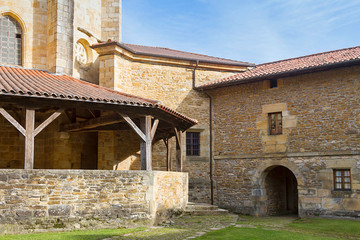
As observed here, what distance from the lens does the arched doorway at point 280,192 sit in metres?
17.0

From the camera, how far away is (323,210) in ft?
47.9

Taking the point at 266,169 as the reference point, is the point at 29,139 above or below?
above

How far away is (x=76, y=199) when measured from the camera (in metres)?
10.4

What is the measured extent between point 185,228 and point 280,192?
7.76 m

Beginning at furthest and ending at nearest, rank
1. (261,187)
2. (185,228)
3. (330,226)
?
(261,187), (330,226), (185,228)

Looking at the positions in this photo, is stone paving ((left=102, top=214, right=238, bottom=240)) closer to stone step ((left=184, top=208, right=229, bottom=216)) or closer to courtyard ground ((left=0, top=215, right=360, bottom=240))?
courtyard ground ((left=0, top=215, right=360, bottom=240))

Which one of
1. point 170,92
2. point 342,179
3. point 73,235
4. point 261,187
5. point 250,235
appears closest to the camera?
point 73,235

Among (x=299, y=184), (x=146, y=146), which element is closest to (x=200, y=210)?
(x=146, y=146)

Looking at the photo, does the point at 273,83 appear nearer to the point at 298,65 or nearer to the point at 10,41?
the point at 298,65

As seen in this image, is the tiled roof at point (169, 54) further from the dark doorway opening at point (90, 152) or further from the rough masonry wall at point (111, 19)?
the dark doorway opening at point (90, 152)

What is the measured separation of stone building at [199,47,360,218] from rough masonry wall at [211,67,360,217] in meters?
0.03

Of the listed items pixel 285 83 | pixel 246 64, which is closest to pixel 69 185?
pixel 285 83

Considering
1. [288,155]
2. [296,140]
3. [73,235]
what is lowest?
[73,235]

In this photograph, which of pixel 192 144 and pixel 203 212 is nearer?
pixel 203 212
